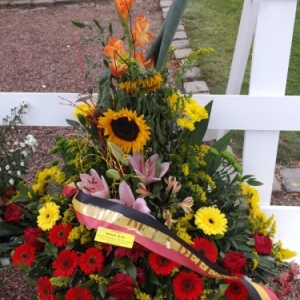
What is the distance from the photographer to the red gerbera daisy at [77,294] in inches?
65.1

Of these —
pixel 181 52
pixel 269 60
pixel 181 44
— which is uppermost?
pixel 181 44

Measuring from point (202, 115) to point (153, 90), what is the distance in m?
0.21

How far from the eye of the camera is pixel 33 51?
17.1ft

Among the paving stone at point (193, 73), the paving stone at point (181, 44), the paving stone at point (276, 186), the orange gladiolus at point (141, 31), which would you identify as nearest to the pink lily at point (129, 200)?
the orange gladiolus at point (141, 31)

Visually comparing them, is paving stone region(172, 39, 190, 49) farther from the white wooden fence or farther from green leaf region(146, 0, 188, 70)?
green leaf region(146, 0, 188, 70)

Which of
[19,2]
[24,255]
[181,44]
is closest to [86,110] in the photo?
[24,255]

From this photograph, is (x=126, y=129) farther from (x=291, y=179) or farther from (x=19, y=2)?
(x=19, y=2)

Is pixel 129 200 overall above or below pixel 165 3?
below

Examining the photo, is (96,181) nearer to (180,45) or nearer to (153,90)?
(153,90)

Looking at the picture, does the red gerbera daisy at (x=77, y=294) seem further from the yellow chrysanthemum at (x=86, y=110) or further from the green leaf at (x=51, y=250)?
the yellow chrysanthemum at (x=86, y=110)

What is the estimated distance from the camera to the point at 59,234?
1742mm

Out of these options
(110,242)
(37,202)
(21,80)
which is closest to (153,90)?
(110,242)

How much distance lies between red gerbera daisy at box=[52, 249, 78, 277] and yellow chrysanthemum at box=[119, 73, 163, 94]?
592mm

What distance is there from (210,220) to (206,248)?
0.10 m
